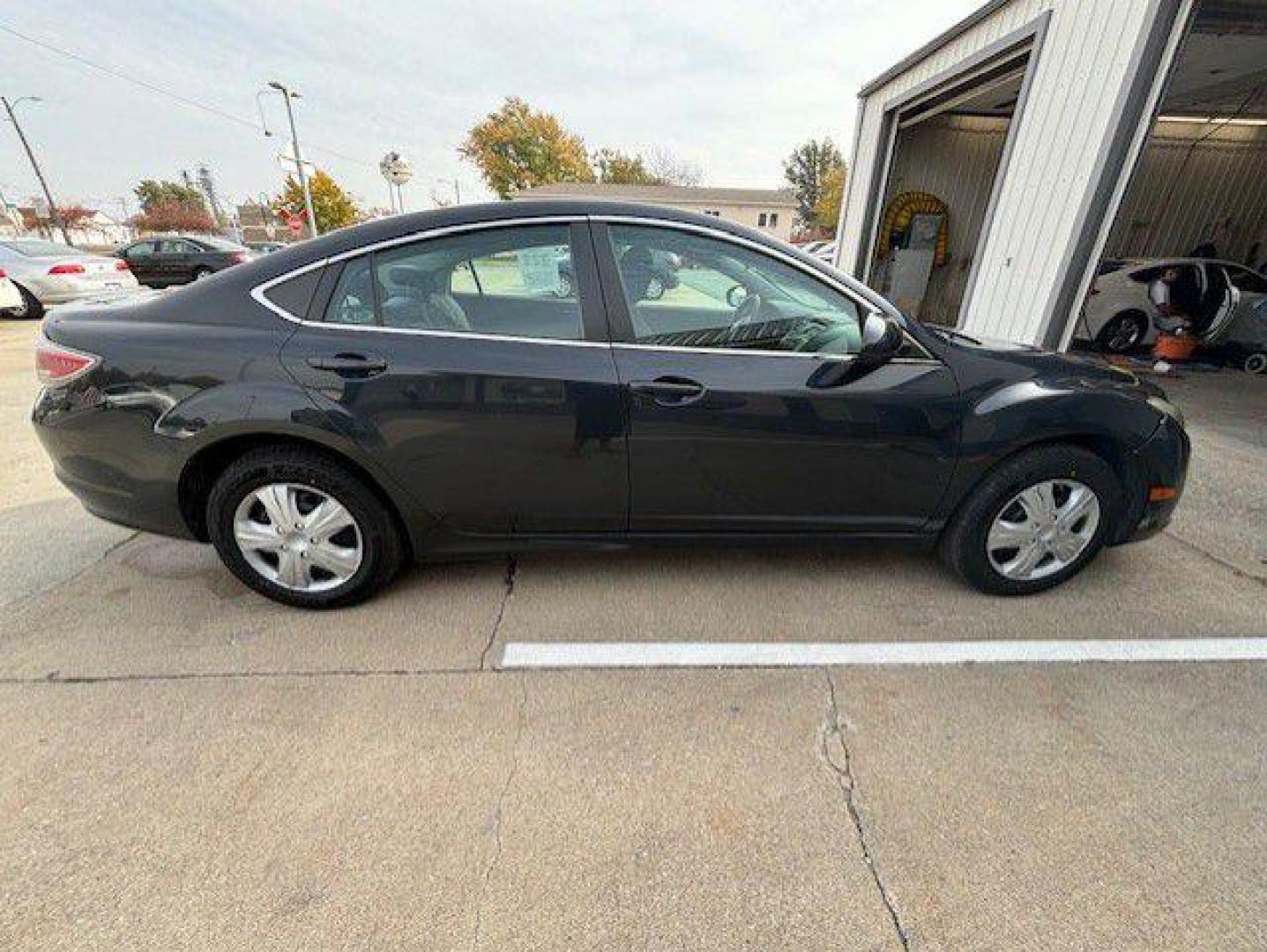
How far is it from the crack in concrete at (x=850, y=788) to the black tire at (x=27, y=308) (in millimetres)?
12890

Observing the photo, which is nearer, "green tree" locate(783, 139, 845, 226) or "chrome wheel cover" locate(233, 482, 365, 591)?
"chrome wheel cover" locate(233, 482, 365, 591)

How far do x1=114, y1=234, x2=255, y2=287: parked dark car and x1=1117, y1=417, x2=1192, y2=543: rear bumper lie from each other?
702 inches

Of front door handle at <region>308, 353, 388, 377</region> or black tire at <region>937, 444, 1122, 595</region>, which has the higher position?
front door handle at <region>308, 353, 388, 377</region>

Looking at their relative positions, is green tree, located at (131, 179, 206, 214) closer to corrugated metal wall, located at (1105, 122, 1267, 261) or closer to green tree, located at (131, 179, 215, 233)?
green tree, located at (131, 179, 215, 233)

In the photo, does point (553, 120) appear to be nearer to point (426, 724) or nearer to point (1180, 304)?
point (1180, 304)

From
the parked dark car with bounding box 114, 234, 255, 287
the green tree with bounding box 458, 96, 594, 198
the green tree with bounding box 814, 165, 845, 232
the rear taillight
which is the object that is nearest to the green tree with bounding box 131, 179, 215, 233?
the green tree with bounding box 458, 96, 594, 198

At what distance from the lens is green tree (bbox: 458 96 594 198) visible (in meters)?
49.3

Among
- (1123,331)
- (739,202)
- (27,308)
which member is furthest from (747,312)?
(739,202)

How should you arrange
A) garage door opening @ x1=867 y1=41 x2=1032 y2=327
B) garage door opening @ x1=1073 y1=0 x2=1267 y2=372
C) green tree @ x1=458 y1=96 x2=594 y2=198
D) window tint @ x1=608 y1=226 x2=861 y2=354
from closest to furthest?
window tint @ x1=608 y1=226 x2=861 y2=354, garage door opening @ x1=1073 y1=0 x2=1267 y2=372, garage door opening @ x1=867 y1=41 x2=1032 y2=327, green tree @ x1=458 y1=96 x2=594 y2=198

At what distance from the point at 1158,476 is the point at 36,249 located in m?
14.0

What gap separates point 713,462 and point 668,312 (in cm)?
60

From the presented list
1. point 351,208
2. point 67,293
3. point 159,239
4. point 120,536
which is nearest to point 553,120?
point 351,208

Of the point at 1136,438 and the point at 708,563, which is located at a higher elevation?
the point at 1136,438

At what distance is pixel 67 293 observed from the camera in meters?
9.02
